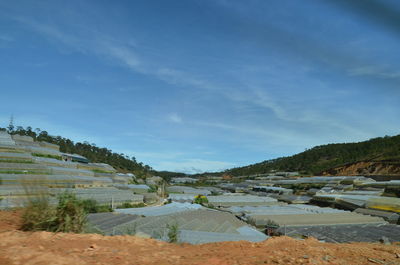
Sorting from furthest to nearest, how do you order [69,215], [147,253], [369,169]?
[369,169], [69,215], [147,253]

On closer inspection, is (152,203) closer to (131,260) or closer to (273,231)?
(273,231)

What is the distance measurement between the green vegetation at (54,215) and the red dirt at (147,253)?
61cm

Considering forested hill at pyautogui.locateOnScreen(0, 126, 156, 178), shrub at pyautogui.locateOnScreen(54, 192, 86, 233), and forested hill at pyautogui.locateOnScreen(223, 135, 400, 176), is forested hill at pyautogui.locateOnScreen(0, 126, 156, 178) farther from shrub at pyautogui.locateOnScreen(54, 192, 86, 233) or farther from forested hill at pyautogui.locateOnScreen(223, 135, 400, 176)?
shrub at pyautogui.locateOnScreen(54, 192, 86, 233)

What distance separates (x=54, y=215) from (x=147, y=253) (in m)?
3.58

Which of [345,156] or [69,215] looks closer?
[69,215]

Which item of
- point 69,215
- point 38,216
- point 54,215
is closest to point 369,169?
point 69,215

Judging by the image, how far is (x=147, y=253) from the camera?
20.4 ft

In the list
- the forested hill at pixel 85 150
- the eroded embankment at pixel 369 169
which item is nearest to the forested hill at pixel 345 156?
the eroded embankment at pixel 369 169

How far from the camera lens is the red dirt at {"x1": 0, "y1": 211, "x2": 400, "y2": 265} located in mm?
5656

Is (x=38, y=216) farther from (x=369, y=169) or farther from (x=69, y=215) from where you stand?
(x=369, y=169)

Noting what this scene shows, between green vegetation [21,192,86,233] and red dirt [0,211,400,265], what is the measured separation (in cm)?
61

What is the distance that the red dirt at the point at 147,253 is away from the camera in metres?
5.66

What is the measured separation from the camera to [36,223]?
25.7 feet

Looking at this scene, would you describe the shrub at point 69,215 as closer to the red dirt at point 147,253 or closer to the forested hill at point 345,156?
the red dirt at point 147,253
